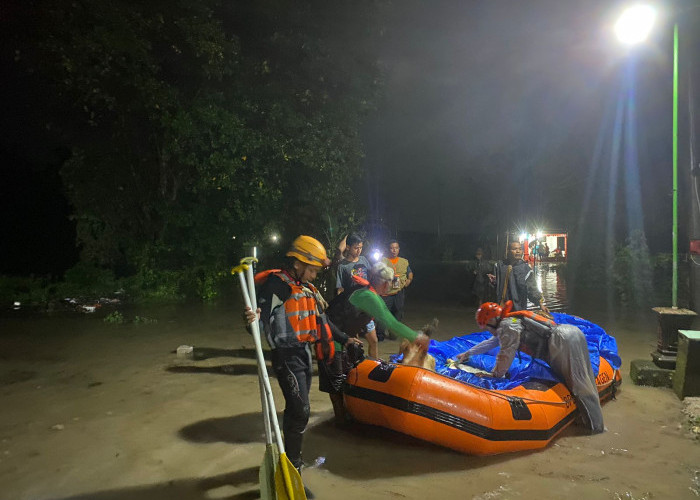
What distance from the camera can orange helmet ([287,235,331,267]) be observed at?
3461 millimetres

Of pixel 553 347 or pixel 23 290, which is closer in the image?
pixel 553 347

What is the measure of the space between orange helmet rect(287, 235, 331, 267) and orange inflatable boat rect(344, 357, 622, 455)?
4.62ft

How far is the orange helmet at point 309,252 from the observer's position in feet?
11.4

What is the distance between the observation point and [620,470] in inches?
151

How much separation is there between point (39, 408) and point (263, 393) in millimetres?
3574

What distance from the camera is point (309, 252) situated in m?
3.46

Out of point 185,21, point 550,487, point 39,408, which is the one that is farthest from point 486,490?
point 185,21

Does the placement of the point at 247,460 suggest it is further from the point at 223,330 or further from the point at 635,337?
the point at 635,337

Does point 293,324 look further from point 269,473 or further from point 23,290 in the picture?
point 23,290

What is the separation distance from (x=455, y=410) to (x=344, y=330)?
1.14m

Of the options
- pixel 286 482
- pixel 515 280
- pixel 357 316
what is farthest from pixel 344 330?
pixel 515 280

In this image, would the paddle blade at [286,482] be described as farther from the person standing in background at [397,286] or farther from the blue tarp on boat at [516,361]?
the person standing in background at [397,286]

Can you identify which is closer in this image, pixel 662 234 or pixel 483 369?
pixel 483 369

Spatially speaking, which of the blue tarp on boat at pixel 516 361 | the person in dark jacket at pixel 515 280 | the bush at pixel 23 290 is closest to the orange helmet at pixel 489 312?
the blue tarp on boat at pixel 516 361
